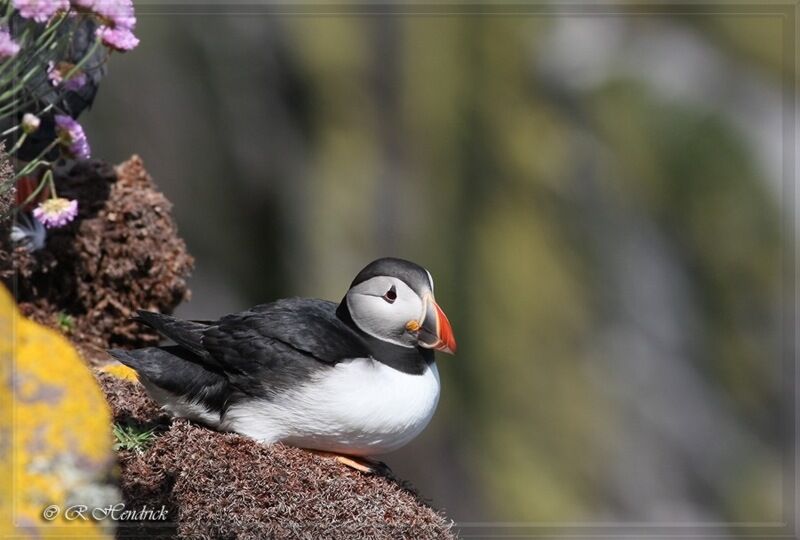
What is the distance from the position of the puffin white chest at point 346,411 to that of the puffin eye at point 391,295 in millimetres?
218

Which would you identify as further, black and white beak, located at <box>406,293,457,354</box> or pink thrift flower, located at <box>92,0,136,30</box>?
pink thrift flower, located at <box>92,0,136,30</box>

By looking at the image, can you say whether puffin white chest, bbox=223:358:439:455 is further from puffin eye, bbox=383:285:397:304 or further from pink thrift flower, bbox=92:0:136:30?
pink thrift flower, bbox=92:0:136:30

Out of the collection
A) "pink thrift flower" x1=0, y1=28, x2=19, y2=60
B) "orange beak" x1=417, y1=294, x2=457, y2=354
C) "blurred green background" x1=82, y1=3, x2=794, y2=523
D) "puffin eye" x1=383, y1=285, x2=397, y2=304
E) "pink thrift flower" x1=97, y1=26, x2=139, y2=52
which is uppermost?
"pink thrift flower" x1=0, y1=28, x2=19, y2=60

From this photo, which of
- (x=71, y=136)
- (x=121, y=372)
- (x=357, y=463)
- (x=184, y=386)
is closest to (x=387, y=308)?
(x=357, y=463)

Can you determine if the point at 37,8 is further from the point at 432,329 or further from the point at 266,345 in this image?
the point at 432,329

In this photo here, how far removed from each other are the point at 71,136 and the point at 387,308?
5.24ft

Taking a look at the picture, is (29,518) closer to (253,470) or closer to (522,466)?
(253,470)

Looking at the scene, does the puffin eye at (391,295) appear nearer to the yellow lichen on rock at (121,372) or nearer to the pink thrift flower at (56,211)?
the yellow lichen on rock at (121,372)

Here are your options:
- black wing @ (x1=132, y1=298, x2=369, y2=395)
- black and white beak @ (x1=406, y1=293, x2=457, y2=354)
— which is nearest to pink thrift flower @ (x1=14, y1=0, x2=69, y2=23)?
black wing @ (x1=132, y1=298, x2=369, y2=395)

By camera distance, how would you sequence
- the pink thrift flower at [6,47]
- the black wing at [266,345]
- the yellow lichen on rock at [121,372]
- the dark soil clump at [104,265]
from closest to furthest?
the pink thrift flower at [6,47], the black wing at [266,345], the yellow lichen on rock at [121,372], the dark soil clump at [104,265]

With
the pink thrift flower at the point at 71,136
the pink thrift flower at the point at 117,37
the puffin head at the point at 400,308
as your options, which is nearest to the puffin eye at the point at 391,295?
the puffin head at the point at 400,308

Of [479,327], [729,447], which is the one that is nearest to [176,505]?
[479,327]

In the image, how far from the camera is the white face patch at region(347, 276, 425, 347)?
3.55m

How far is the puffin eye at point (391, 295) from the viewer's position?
3.56 metres
